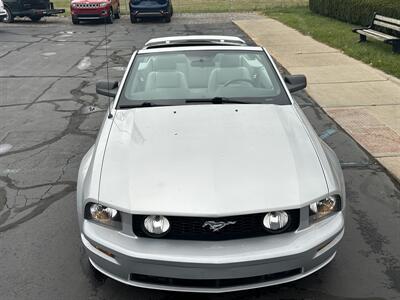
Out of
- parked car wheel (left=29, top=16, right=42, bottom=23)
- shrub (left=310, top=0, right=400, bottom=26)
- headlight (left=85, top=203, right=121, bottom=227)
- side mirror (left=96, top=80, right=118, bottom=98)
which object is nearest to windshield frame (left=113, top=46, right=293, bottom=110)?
side mirror (left=96, top=80, right=118, bottom=98)

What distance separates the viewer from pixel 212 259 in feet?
8.87

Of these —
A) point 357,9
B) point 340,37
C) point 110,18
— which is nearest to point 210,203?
point 340,37

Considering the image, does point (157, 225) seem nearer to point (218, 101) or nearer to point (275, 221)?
point (275, 221)

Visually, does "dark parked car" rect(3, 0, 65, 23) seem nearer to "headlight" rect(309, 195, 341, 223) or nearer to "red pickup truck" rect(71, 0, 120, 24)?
"red pickup truck" rect(71, 0, 120, 24)

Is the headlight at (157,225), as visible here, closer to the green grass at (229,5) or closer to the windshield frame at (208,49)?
the windshield frame at (208,49)

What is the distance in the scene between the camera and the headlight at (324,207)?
2.98m

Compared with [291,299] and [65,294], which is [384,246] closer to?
[291,299]

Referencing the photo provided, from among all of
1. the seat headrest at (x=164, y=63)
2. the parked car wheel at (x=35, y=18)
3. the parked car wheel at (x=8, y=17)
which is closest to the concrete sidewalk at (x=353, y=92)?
the seat headrest at (x=164, y=63)

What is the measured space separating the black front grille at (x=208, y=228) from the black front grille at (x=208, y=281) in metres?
0.24

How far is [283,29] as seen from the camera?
56.1 feet

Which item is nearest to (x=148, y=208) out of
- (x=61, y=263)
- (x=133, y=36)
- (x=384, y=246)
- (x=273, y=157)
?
(x=273, y=157)

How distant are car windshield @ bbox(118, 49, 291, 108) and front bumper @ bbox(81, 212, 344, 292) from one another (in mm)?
1592

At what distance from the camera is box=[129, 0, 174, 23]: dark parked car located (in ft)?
69.7

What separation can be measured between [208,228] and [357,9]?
A: 1542 centimetres
